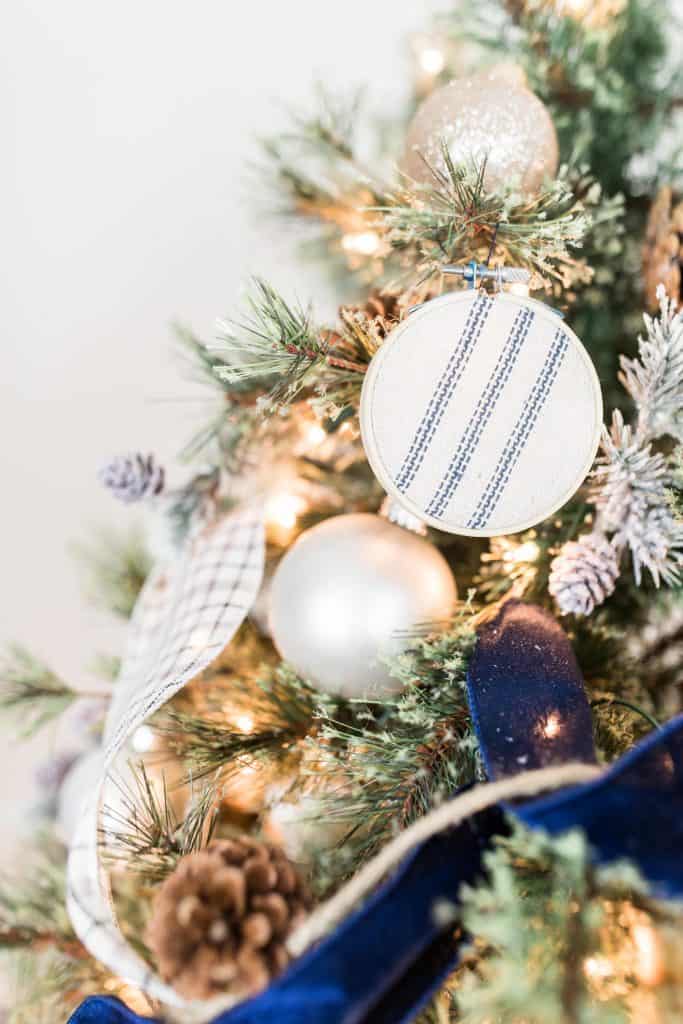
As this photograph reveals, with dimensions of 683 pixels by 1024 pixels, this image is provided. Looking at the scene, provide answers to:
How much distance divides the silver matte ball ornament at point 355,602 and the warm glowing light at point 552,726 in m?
0.09

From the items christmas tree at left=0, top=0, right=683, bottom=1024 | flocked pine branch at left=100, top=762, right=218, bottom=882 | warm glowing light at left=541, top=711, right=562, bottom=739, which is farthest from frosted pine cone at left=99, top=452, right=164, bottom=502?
warm glowing light at left=541, top=711, right=562, bottom=739

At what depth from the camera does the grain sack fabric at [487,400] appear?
1.26ft

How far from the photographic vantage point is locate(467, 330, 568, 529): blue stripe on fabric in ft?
1.26

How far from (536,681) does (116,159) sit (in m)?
0.66

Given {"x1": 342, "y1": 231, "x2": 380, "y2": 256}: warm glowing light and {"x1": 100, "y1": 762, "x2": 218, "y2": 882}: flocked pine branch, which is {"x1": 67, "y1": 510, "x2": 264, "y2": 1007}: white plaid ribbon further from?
{"x1": 342, "y1": 231, "x2": 380, "y2": 256}: warm glowing light

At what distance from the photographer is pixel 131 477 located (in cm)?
54

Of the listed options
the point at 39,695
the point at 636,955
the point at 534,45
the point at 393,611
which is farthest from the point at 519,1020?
the point at 534,45

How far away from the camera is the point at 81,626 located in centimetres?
81

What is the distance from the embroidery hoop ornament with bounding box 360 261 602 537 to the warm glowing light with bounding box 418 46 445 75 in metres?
0.34

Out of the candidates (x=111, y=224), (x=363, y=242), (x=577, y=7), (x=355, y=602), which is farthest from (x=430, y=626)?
(x=111, y=224)

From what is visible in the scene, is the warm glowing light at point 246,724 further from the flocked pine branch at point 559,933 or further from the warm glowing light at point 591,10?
the warm glowing light at point 591,10

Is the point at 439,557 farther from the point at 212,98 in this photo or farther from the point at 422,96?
the point at 212,98

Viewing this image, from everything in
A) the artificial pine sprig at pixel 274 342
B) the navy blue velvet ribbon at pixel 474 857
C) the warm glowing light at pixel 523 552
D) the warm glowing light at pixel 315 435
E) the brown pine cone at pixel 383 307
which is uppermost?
the artificial pine sprig at pixel 274 342

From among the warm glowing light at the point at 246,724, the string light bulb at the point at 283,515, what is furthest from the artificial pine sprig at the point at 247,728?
the string light bulb at the point at 283,515
